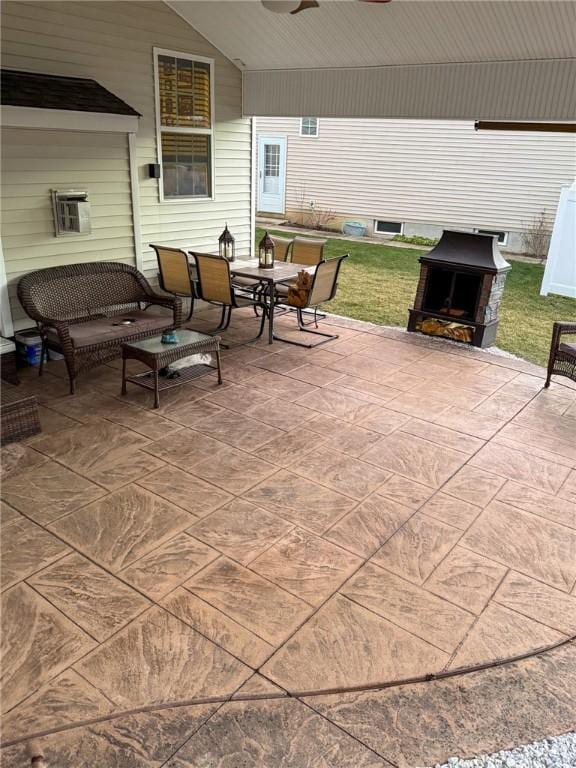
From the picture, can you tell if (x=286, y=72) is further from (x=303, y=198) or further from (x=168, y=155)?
(x=303, y=198)

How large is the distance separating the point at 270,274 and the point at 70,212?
2.07 meters

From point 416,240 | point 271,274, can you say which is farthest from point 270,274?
point 416,240

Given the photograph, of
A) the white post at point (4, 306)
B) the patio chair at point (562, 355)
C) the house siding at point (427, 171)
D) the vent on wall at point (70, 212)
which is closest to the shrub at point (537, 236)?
the house siding at point (427, 171)

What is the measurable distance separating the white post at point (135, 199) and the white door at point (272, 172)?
9.58 metres

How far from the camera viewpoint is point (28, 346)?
5.46 meters

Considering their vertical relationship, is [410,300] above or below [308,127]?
below

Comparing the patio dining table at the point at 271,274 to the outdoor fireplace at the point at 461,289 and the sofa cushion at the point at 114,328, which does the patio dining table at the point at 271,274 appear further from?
the outdoor fireplace at the point at 461,289

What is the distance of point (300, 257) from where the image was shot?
749cm

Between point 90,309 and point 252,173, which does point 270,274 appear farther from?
point 252,173

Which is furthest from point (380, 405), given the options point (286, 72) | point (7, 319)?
point (286, 72)

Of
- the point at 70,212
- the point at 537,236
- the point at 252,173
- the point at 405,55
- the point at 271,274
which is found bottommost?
the point at 537,236

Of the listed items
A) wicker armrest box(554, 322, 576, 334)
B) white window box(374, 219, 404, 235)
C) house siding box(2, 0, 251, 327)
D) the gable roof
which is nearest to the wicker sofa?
house siding box(2, 0, 251, 327)

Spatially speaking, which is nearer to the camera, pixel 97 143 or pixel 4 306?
pixel 4 306

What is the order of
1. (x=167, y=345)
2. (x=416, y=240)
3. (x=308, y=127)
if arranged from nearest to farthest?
(x=167, y=345), (x=416, y=240), (x=308, y=127)
